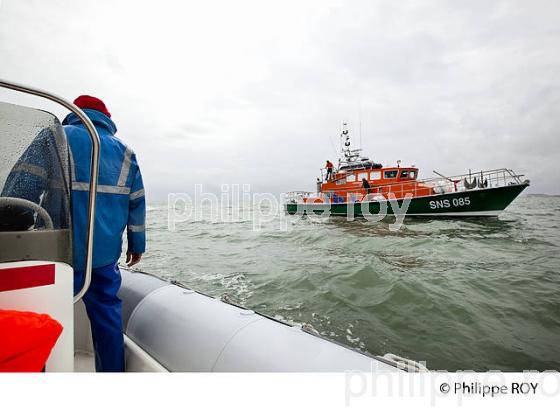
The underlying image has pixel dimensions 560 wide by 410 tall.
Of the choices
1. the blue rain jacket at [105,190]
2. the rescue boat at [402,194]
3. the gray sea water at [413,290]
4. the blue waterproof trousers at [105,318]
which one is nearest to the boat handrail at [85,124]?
the blue rain jacket at [105,190]

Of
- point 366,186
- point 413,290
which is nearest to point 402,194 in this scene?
point 366,186

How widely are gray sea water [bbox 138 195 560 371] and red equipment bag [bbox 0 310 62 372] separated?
2.52 meters

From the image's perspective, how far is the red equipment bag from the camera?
2.09ft

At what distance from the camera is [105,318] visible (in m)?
1.53

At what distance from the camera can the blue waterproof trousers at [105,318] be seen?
151cm

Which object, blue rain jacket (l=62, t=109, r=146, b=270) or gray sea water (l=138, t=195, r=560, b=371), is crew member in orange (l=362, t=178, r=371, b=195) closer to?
gray sea water (l=138, t=195, r=560, b=371)

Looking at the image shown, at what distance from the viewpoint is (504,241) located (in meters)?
7.27

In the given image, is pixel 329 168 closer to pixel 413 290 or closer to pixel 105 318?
pixel 413 290

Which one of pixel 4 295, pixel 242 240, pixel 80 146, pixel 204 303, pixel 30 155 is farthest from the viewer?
pixel 242 240

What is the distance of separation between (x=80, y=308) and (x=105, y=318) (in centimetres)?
90

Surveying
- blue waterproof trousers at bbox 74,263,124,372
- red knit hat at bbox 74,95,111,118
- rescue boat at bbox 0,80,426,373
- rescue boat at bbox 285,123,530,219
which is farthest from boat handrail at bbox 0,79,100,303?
rescue boat at bbox 285,123,530,219

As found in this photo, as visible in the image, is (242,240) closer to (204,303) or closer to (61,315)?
(204,303)
